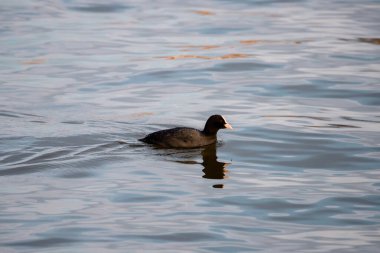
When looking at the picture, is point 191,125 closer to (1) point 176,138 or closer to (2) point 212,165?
(1) point 176,138

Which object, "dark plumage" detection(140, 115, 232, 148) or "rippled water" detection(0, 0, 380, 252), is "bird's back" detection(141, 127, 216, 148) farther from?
"rippled water" detection(0, 0, 380, 252)

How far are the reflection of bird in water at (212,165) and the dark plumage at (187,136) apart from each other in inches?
6.1

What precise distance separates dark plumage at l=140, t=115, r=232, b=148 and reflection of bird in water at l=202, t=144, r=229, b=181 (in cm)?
16

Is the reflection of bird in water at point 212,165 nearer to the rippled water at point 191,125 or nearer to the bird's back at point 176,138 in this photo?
the rippled water at point 191,125

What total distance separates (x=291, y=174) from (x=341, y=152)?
1480 millimetres

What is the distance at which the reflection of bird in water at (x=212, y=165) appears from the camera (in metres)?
12.3

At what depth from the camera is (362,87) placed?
17.7 m

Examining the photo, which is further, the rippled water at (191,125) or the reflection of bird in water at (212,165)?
the reflection of bird in water at (212,165)

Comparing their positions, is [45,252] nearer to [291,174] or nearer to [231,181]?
[231,181]

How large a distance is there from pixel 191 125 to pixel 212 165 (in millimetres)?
2350

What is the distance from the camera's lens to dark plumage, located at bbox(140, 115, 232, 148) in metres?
13.4

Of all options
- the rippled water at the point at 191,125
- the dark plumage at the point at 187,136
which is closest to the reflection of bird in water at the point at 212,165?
the rippled water at the point at 191,125

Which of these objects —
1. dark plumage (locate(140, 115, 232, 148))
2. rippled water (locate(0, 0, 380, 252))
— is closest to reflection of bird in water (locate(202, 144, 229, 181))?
rippled water (locate(0, 0, 380, 252))

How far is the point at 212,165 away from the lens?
12891mm
